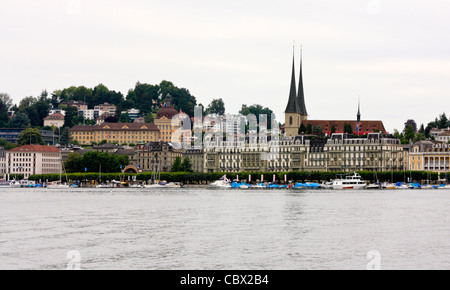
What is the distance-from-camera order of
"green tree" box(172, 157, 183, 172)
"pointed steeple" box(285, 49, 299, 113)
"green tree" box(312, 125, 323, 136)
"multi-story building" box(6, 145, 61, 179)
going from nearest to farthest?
"green tree" box(172, 157, 183, 172), "pointed steeple" box(285, 49, 299, 113), "green tree" box(312, 125, 323, 136), "multi-story building" box(6, 145, 61, 179)

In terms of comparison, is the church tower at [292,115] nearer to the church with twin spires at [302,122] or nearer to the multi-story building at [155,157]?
the church with twin spires at [302,122]

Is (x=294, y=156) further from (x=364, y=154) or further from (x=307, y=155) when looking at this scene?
(x=364, y=154)

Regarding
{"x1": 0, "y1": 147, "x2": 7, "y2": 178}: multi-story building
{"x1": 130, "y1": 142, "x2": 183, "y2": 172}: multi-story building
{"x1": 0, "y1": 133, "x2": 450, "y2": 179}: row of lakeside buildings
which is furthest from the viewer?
{"x1": 0, "y1": 147, "x2": 7, "y2": 178}: multi-story building

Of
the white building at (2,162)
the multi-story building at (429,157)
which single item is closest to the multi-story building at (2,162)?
the white building at (2,162)

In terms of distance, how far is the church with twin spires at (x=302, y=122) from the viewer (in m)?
168

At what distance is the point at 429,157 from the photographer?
490 ft

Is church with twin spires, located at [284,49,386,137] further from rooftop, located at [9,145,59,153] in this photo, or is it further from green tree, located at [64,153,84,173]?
rooftop, located at [9,145,59,153]

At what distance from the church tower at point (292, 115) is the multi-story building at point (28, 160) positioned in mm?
54008

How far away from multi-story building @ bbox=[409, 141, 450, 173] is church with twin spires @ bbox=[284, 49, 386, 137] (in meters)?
16.5

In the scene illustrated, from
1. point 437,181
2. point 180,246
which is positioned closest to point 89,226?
point 180,246

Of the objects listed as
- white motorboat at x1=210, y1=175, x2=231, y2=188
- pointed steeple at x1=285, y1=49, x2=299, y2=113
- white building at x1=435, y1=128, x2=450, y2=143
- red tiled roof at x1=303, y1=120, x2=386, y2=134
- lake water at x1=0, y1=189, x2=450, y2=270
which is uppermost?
pointed steeple at x1=285, y1=49, x2=299, y2=113

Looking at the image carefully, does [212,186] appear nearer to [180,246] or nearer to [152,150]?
[152,150]

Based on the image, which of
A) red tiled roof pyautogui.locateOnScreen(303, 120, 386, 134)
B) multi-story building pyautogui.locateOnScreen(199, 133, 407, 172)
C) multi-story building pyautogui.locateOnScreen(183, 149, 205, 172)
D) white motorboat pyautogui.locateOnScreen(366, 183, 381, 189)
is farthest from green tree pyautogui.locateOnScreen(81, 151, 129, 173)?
white motorboat pyautogui.locateOnScreen(366, 183, 381, 189)

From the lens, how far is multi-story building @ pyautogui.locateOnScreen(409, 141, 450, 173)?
149m
